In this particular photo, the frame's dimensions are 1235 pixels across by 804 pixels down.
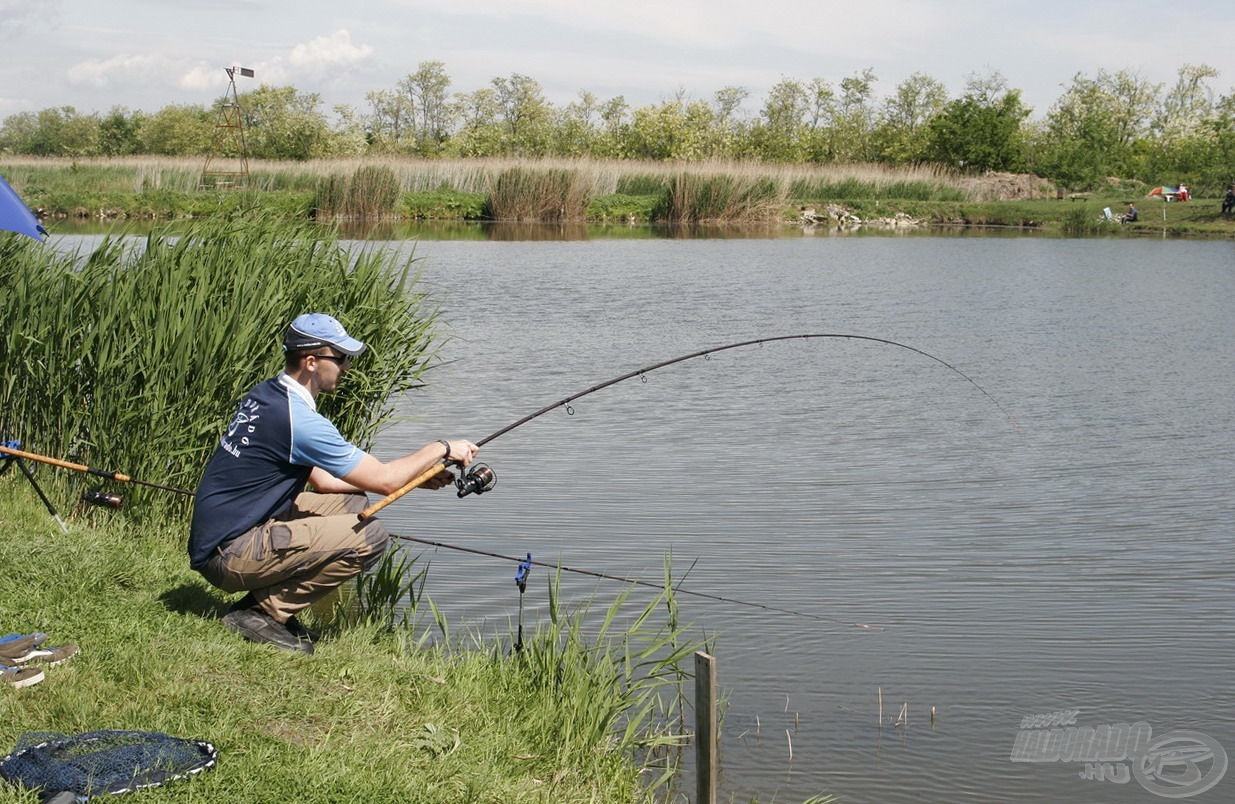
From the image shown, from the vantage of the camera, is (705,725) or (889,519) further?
(889,519)

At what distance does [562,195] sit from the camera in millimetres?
41656

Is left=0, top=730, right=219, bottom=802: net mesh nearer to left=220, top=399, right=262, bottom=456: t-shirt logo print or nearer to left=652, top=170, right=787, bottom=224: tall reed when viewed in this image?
left=220, top=399, right=262, bottom=456: t-shirt logo print

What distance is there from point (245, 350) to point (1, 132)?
13091cm

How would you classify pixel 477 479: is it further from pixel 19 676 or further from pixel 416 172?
pixel 416 172

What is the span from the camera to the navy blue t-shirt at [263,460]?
4.92 m

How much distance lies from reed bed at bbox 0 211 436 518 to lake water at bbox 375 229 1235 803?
123 centimetres

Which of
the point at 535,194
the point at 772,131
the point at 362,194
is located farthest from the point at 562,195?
the point at 772,131

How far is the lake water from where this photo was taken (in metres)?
5.80

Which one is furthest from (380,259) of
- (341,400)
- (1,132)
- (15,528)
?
(1,132)

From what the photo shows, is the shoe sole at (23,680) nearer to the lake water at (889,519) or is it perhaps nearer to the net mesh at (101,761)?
the net mesh at (101,761)

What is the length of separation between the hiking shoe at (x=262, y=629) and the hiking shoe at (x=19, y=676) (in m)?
0.82

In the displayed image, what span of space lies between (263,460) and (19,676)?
1.11m

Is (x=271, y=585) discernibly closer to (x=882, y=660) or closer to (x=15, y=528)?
(x=15, y=528)

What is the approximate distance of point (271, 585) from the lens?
505cm
